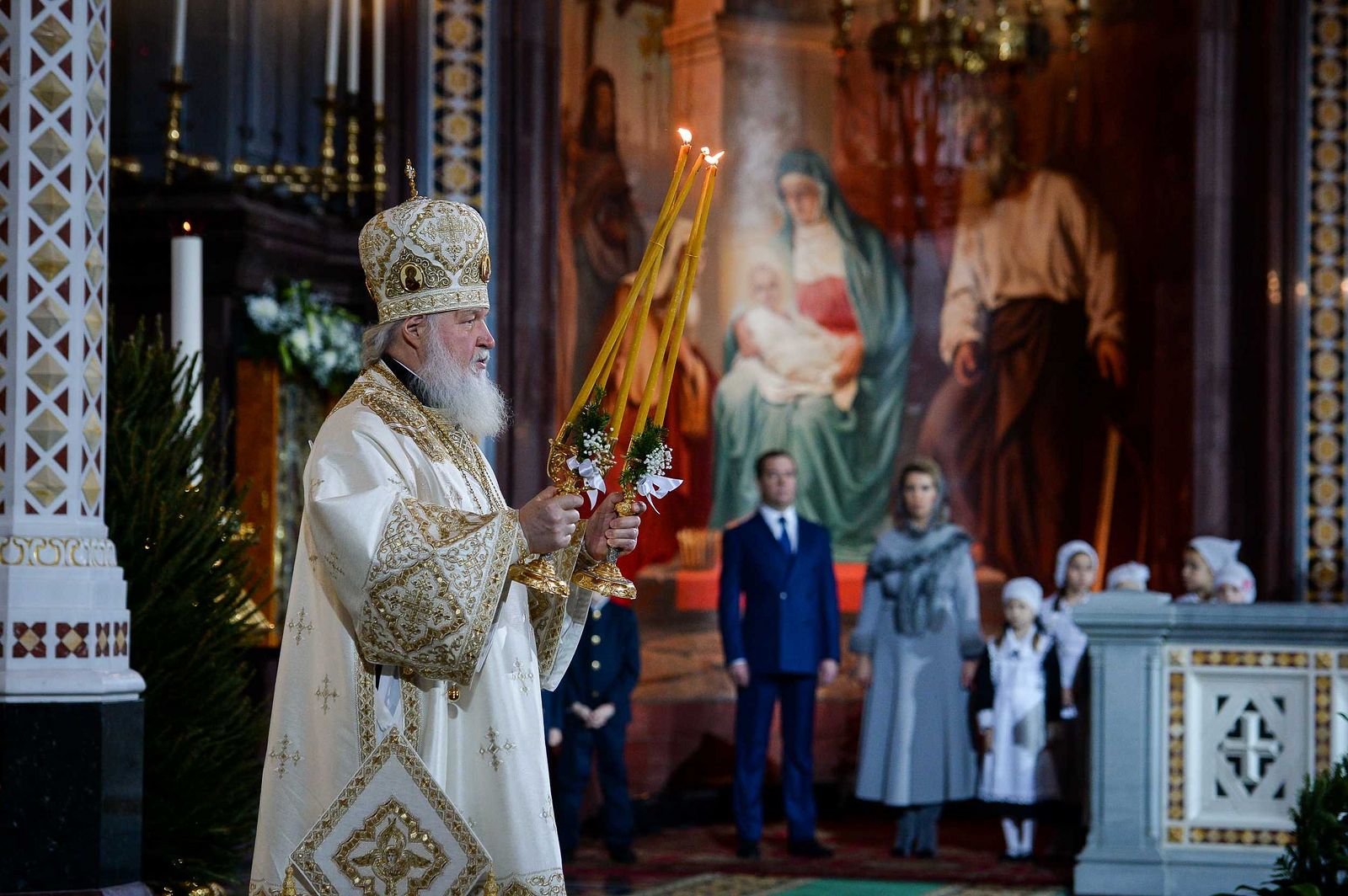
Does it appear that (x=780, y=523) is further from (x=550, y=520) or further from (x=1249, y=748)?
(x=550, y=520)

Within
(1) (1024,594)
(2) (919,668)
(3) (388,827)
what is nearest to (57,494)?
(3) (388,827)

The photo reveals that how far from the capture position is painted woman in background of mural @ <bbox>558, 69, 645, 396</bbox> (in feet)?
37.5

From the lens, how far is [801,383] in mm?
12242

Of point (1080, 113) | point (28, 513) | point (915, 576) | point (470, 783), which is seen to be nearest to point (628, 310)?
point (470, 783)

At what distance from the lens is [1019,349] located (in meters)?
12.3

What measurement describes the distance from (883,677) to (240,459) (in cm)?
336

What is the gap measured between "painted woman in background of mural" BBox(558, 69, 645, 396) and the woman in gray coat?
2.41 metres

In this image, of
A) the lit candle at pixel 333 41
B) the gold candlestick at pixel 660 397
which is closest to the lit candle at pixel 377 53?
the lit candle at pixel 333 41

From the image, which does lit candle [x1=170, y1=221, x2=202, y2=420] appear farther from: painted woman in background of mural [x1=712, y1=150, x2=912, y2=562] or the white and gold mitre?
painted woman in background of mural [x1=712, y1=150, x2=912, y2=562]

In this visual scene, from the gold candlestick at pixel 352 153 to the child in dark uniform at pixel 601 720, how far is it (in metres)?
2.35

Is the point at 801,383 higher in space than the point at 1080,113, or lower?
lower

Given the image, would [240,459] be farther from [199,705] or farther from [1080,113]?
[1080,113]

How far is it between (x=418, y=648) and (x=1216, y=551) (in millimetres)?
7103

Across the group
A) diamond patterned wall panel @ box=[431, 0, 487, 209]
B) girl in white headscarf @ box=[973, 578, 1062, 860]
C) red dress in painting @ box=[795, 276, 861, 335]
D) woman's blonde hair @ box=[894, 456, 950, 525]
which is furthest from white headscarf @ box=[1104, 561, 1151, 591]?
diamond patterned wall panel @ box=[431, 0, 487, 209]
